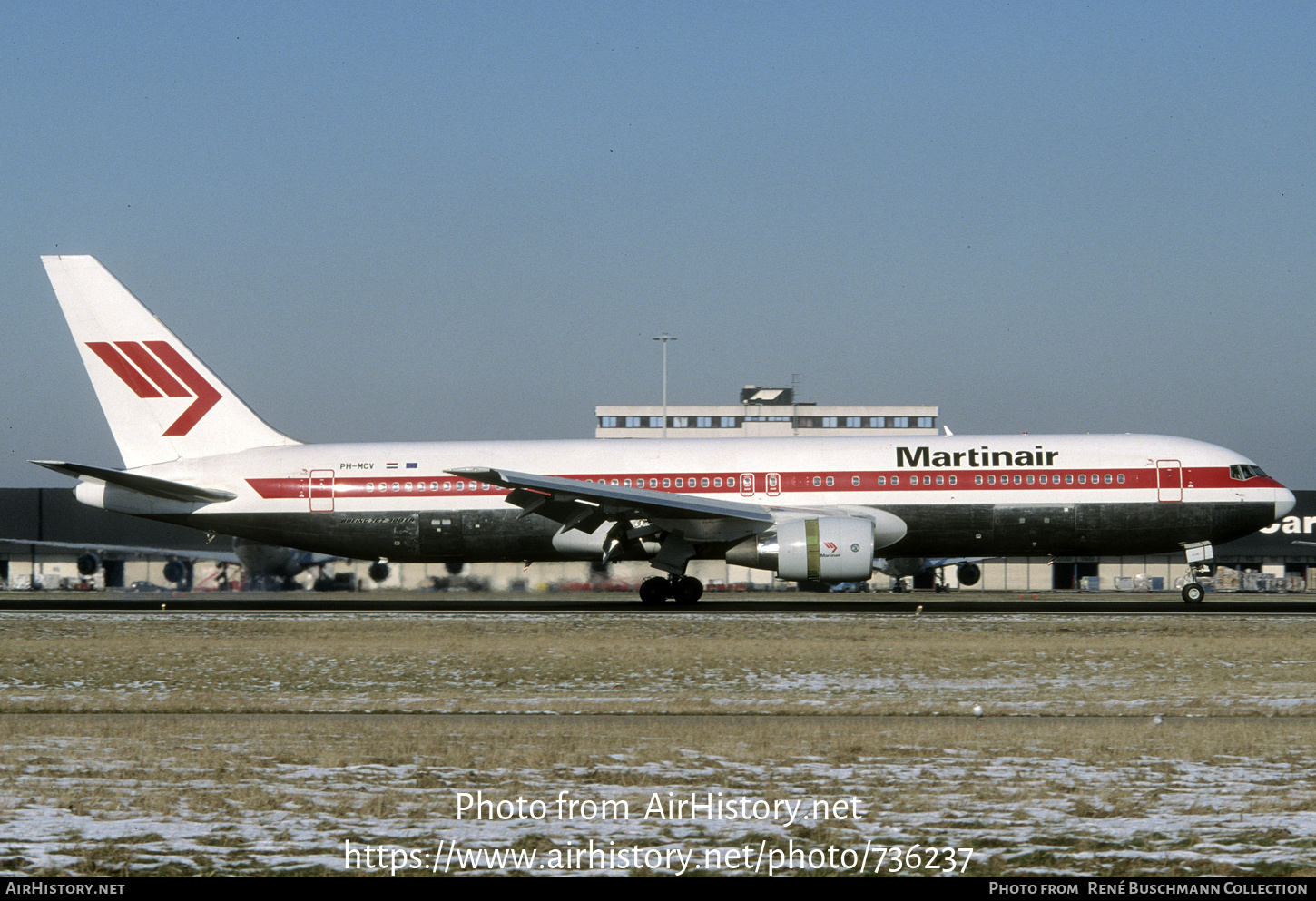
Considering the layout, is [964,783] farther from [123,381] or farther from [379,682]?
[123,381]

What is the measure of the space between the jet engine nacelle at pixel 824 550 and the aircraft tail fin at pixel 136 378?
587 inches

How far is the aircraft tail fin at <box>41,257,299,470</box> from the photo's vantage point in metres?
34.1

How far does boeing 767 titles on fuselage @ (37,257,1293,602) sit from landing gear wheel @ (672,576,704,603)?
55mm

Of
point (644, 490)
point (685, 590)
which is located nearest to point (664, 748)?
point (685, 590)

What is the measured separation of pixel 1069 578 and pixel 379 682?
2165 inches

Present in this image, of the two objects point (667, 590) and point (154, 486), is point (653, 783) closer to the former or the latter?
point (667, 590)

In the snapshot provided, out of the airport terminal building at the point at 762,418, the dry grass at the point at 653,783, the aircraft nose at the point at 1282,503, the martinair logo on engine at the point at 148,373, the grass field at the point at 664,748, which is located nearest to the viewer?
the dry grass at the point at 653,783

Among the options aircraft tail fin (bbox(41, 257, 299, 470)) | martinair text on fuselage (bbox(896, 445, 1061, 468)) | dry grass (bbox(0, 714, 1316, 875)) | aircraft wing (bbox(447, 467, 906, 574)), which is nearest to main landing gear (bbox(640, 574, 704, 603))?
aircraft wing (bbox(447, 467, 906, 574))

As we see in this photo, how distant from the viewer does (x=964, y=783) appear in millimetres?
9406

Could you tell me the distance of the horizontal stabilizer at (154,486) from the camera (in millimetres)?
31117

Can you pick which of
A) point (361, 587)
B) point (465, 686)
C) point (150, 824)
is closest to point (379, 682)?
point (465, 686)

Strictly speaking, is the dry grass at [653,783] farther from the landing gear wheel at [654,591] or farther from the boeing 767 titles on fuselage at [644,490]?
the landing gear wheel at [654,591]

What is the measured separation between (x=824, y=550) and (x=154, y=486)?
57.7 ft

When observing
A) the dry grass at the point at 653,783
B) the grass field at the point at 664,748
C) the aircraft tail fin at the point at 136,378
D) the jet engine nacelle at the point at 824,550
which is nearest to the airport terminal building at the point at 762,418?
the aircraft tail fin at the point at 136,378
